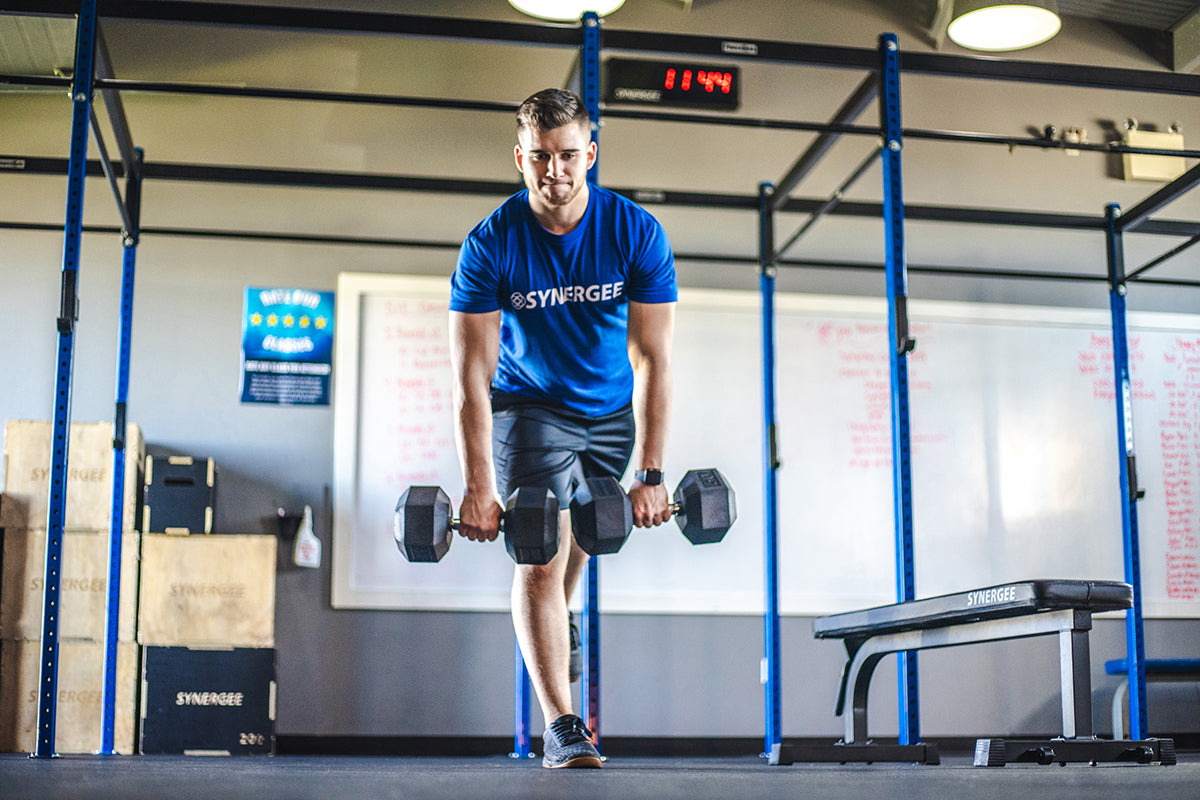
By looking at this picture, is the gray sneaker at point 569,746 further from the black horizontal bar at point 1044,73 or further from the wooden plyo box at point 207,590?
the wooden plyo box at point 207,590

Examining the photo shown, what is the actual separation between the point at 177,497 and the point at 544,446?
239 cm

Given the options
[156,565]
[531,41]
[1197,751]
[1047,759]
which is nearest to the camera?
[1047,759]

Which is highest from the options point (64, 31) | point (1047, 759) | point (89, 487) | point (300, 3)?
point (300, 3)

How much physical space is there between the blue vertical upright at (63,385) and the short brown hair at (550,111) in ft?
3.81

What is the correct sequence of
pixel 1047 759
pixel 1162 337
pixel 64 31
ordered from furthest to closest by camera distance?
1. pixel 1162 337
2. pixel 64 31
3. pixel 1047 759

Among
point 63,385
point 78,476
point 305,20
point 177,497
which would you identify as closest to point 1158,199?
point 305,20

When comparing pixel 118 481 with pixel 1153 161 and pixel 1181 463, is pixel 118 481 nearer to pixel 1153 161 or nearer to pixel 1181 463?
pixel 1181 463

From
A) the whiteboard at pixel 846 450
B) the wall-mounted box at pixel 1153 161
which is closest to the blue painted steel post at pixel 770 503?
the whiteboard at pixel 846 450

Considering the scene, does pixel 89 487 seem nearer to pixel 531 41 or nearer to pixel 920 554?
pixel 531 41

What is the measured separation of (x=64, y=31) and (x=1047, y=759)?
4293mm

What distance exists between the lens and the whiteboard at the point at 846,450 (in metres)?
4.86

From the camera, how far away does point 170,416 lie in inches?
189

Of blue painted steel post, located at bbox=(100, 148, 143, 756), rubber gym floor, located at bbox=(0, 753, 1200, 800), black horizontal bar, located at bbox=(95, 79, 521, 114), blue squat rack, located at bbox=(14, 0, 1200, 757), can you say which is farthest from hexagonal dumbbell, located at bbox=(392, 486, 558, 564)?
blue painted steel post, located at bbox=(100, 148, 143, 756)

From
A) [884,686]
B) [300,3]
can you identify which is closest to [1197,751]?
[884,686]
